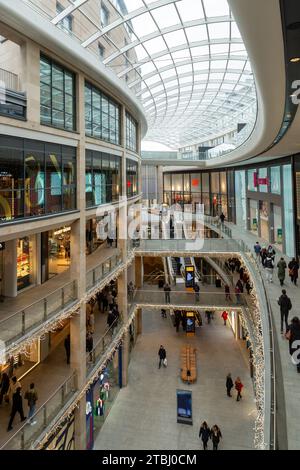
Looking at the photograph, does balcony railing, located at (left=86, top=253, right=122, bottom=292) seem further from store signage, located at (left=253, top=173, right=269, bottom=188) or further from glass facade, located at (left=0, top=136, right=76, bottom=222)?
store signage, located at (left=253, top=173, right=269, bottom=188)

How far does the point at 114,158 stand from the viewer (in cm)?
1800

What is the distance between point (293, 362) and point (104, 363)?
9645 mm

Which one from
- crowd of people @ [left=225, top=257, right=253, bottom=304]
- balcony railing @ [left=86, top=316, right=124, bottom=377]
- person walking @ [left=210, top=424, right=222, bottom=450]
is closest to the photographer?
person walking @ [left=210, top=424, right=222, bottom=450]

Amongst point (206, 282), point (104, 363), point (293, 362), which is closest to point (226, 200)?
point (206, 282)

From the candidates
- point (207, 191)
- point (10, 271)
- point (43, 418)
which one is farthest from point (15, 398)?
point (207, 191)

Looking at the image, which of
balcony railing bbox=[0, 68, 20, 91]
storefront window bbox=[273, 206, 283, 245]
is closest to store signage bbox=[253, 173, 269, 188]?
storefront window bbox=[273, 206, 283, 245]

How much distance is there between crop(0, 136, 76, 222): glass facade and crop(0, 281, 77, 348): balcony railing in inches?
117

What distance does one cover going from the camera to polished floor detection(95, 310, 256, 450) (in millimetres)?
14906

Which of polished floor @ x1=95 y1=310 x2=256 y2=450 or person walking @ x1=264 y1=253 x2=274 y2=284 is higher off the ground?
person walking @ x1=264 y1=253 x2=274 y2=284

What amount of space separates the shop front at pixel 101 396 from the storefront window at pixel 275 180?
51.3 ft

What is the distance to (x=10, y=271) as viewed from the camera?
43.0 feet

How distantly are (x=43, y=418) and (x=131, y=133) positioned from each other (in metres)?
17.6

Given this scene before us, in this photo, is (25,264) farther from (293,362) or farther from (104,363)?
(293,362)

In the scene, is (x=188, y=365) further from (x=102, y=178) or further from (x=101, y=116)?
(x=101, y=116)
